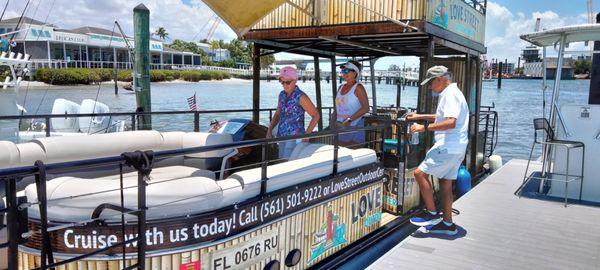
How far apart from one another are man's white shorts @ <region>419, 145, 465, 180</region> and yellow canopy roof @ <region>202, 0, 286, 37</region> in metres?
2.41

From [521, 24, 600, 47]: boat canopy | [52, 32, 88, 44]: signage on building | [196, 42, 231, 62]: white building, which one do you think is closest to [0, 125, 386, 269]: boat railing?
[521, 24, 600, 47]: boat canopy

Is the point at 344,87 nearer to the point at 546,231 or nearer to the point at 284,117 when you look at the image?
the point at 284,117

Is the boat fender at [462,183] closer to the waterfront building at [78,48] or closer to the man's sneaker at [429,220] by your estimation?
the man's sneaker at [429,220]

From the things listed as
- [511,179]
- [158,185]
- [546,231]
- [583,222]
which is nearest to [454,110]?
[546,231]

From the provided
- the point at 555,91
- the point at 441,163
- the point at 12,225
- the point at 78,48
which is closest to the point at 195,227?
the point at 12,225

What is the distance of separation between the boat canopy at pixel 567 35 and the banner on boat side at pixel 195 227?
4.37 m

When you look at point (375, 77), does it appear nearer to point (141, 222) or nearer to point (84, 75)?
point (141, 222)

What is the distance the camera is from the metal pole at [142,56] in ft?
27.6

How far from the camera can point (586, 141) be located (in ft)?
21.2

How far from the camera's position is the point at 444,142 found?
15.7ft

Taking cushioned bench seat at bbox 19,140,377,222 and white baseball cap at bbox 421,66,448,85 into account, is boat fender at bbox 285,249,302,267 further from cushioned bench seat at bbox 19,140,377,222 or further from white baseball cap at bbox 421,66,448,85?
white baseball cap at bbox 421,66,448,85

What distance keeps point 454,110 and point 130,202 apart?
3.18 m

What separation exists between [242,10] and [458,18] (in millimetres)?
3591

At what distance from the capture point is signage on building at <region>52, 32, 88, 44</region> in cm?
4904
